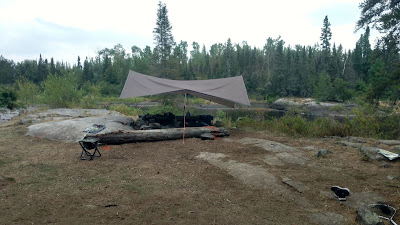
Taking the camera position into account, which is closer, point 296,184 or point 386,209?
point 386,209

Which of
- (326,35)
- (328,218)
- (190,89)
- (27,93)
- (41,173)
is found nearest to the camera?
(328,218)

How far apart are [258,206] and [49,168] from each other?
3.52 metres

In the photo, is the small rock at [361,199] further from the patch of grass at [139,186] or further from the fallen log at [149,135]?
the fallen log at [149,135]

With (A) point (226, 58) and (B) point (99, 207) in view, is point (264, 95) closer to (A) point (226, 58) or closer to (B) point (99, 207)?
(A) point (226, 58)

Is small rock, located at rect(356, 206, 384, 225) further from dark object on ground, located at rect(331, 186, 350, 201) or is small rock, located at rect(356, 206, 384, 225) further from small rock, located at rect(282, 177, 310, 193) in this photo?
small rock, located at rect(282, 177, 310, 193)

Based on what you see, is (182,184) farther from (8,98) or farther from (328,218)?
(8,98)

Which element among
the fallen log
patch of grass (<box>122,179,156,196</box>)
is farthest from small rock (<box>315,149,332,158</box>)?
patch of grass (<box>122,179,156,196</box>)

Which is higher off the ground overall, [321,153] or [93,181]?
[321,153]

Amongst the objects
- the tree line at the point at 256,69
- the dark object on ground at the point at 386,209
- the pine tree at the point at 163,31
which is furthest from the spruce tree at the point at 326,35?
the dark object on ground at the point at 386,209

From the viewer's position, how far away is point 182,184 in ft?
11.9

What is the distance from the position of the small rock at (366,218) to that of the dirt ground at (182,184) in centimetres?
14

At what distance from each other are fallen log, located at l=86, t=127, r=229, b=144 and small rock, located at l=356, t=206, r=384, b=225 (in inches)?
198

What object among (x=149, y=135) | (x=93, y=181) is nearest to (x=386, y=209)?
(x=93, y=181)

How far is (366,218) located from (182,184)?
7.22 ft
